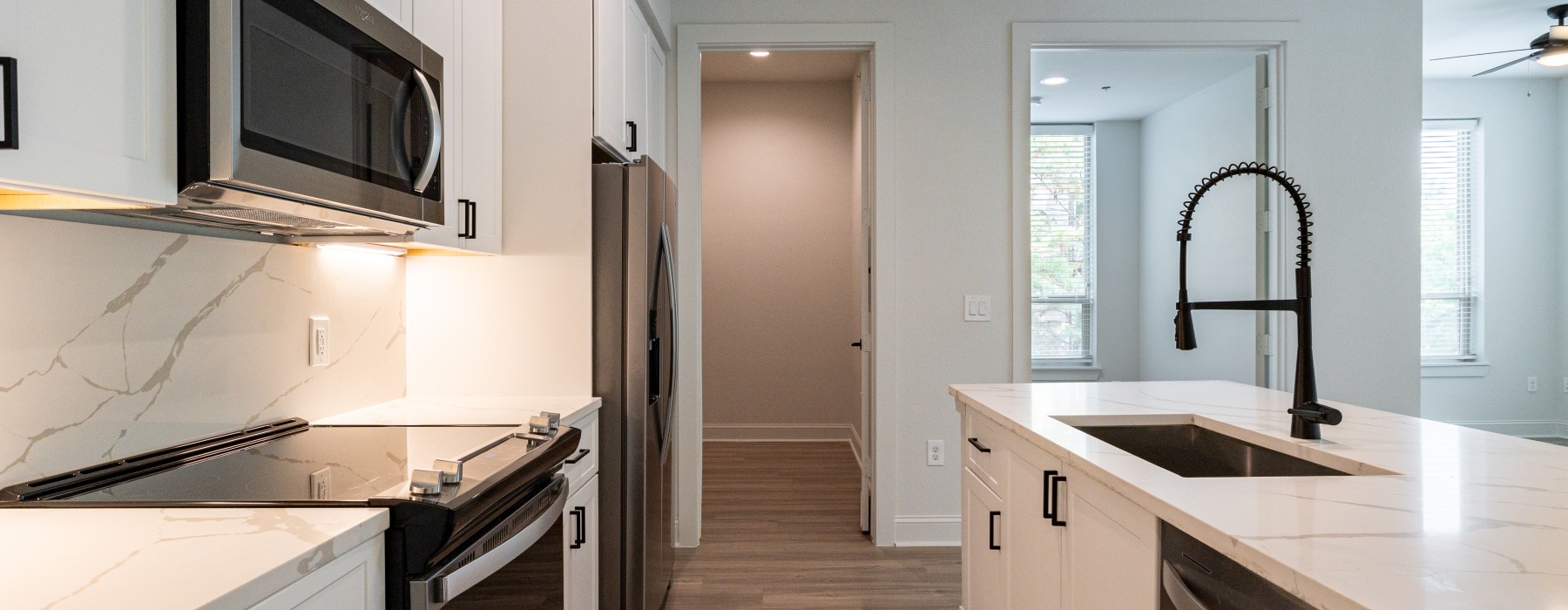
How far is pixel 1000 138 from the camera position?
3270mm

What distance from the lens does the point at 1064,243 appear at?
5.96 m

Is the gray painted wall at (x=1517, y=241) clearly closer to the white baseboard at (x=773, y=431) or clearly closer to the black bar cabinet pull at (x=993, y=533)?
the white baseboard at (x=773, y=431)

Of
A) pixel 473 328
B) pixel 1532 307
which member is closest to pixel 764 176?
pixel 473 328

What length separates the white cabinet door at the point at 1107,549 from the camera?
1125mm

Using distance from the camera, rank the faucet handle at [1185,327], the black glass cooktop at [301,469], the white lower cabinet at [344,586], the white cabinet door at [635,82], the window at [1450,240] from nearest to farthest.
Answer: the white lower cabinet at [344,586]
the black glass cooktop at [301,469]
the faucet handle at [1185,327]
the white cabinet door at [635,82]
the window at [1450,240]

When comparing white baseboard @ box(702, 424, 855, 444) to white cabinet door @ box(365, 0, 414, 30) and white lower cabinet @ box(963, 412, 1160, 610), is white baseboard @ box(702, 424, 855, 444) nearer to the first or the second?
white lower cabinet @ box(963, 412, 1160, 610)

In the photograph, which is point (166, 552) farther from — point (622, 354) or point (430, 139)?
point (622, 354)

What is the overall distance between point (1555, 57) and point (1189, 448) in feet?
13.3

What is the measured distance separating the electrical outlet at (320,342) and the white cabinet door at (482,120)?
0.38m

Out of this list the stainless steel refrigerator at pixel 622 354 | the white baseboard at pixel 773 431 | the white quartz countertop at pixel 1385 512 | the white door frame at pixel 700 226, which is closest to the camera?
the white quartz countertop at pixel 1385 512

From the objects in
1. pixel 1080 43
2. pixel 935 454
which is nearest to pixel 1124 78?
pixel 1080 43

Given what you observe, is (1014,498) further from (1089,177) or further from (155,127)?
(1089,177)

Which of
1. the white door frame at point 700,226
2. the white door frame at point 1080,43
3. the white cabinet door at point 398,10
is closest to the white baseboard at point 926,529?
the white door frame at point 700,226

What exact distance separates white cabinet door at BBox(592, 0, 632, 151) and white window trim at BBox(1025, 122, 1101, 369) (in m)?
4.35
